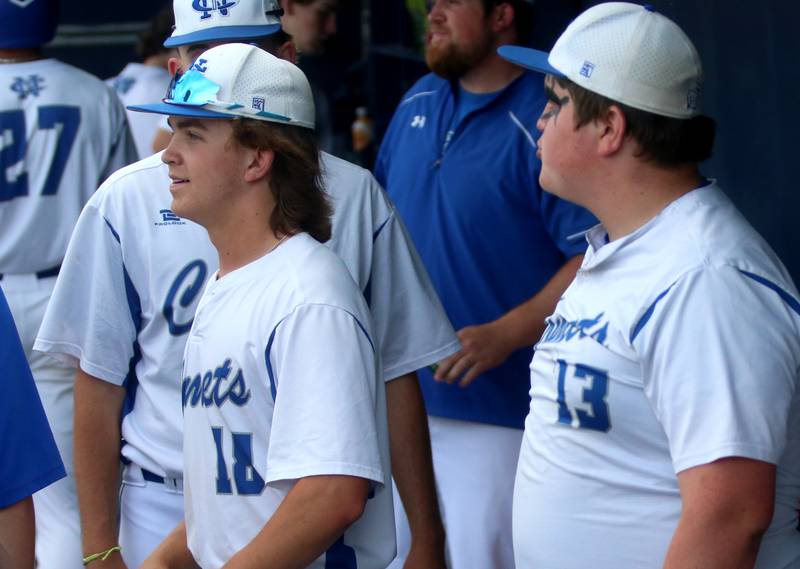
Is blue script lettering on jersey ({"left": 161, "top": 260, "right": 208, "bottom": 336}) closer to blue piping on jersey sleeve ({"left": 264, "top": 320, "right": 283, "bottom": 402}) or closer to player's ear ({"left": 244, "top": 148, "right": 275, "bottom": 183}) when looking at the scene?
player's ear ({"left": 244, "top": 148, "right": 275, "bottom": 183})

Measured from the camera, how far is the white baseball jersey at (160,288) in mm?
A: 2807

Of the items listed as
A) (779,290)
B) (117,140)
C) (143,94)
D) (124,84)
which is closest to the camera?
(779,290)

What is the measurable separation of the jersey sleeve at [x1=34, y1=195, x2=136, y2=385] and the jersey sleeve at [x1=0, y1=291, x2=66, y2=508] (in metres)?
0.69

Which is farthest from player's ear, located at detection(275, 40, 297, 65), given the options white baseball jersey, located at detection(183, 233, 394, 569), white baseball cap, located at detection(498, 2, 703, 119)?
white baseball cap, located at detection(498, 2, 703, 119)

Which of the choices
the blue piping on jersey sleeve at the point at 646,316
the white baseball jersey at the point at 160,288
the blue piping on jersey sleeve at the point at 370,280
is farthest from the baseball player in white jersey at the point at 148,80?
the blue piping on jersey sleeve at the point at 646,316

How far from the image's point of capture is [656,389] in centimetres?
196

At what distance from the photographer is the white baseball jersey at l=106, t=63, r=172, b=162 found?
5457 millimetres

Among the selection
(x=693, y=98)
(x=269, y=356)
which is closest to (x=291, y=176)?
(x=269, y=356)

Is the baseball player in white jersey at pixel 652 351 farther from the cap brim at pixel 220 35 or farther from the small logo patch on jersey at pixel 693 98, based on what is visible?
the cap brim at pixel 220 35

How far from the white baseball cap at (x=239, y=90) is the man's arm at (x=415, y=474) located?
0.72 metres

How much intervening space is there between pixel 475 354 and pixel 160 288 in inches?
33.2

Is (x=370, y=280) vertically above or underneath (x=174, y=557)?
above

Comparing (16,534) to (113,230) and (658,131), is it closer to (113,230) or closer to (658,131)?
(113,230)

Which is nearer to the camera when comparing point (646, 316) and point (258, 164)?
point (646, 316)
